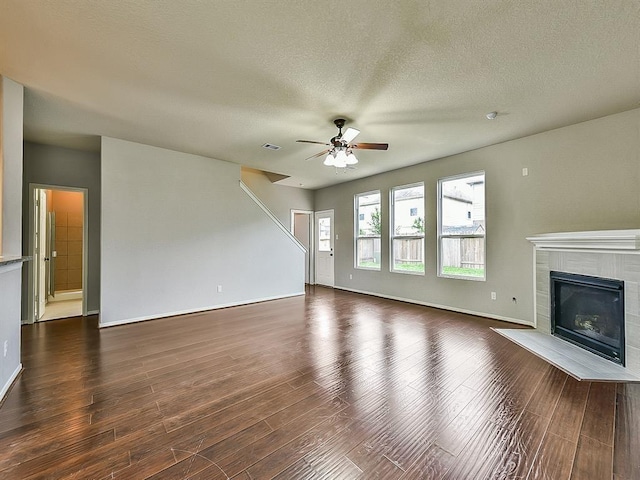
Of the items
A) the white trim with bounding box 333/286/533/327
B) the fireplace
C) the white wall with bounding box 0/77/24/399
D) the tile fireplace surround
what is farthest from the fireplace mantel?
the white wall with bounding box 0/77/24/399

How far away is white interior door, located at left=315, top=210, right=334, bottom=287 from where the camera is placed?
784 centimetres

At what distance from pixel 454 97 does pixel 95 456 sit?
4228mm

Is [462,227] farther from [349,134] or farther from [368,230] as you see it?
[349,134]

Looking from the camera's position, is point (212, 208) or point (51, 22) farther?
point (212, 208)

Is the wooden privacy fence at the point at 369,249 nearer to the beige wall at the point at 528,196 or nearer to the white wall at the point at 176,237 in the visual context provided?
the beige wall at the point at 528,196

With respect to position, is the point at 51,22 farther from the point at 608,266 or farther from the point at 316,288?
the point at 316,288

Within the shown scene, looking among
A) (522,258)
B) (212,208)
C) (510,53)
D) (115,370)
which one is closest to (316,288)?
(212,208)

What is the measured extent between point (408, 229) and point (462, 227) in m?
1.16

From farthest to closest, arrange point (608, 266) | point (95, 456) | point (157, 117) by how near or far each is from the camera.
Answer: point (157, 117), point (608, 266), point (95, 456)

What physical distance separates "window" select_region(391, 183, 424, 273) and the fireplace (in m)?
2.25

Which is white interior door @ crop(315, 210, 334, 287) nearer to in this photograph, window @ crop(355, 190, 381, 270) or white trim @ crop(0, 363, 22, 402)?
window @ crop(355, 190, 381, 270)

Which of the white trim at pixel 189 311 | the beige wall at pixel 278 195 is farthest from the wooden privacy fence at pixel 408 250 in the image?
the beige wall at pixel 278 195

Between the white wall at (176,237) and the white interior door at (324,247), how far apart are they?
2.14 m

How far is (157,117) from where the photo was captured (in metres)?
3.47
